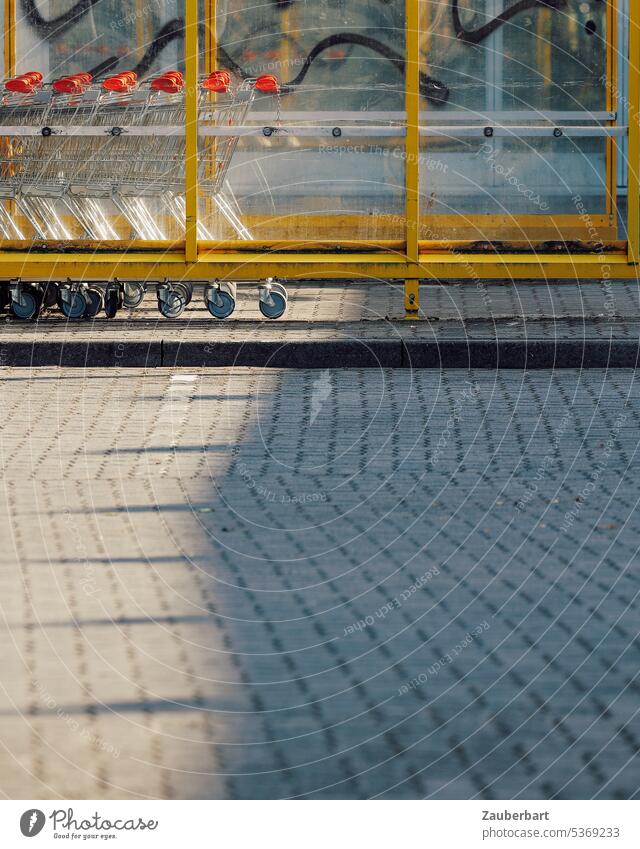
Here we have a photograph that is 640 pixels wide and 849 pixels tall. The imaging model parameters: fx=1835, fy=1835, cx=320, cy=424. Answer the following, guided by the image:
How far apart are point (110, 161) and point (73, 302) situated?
1048 mm

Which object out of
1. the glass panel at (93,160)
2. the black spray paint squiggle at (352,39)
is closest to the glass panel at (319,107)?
the black spray paint squiggle at (352,39)

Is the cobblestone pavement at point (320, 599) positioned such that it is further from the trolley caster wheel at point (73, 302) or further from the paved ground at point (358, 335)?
the trolley caster wheel at point (73, 302)

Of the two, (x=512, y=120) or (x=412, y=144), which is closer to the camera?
(x=412, y=144)

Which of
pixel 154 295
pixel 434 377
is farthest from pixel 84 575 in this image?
pixel 154 295

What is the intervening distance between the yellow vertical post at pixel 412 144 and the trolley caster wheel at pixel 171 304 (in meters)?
1.64

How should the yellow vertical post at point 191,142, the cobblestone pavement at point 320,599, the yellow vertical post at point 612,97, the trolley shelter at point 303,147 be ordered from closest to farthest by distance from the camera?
1. the cobblestone pavement at point 320,599
2. the yellow vertical post at point 191,142
3. the trolley shelter at point 303,147
4. the yellow vertical post at point 612,97

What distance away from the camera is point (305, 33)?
1416 centimetres

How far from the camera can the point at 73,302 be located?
43.5ft

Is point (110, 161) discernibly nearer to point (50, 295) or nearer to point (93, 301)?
point (93, 301)

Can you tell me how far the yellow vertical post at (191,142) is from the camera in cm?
1247

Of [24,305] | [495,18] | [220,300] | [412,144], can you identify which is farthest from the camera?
[495,18]

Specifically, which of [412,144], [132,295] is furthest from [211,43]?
[412,144]

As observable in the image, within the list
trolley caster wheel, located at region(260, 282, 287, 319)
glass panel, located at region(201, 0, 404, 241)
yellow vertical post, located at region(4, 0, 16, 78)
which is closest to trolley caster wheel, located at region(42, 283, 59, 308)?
glass panel, located at region(201, 0, 404, 241)
